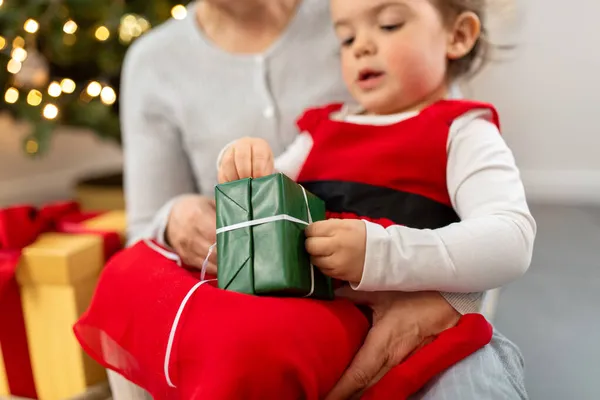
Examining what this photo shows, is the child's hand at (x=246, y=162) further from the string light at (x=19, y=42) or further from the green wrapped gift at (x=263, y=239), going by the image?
the string light at (x=19, y=42)

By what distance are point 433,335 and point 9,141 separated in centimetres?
195

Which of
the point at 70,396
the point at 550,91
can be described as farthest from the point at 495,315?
the point at 70,396

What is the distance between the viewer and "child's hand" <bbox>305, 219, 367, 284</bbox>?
0.57m

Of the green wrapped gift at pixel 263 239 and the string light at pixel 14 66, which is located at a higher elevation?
the string light at pixel 14 66

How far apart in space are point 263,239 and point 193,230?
0.23 metres

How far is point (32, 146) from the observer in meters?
1.48

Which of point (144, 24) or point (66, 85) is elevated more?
point (144, 24)

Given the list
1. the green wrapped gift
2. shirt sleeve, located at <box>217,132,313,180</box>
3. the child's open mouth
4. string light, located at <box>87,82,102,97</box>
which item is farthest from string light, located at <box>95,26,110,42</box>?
the green wrapped gift

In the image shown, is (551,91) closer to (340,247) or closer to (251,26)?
(251,26)

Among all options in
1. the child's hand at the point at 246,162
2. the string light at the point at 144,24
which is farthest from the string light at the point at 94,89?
the child's hand at the point at 246,162

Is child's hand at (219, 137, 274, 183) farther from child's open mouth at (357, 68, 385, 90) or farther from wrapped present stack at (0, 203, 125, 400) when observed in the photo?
wrapped present stack at (0, 203, 125, 400)

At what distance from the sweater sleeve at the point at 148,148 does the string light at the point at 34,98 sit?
1.97 feet

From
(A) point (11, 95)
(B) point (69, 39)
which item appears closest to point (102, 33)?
(B) point (69, 39)

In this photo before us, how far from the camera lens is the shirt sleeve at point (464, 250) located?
0.57m
